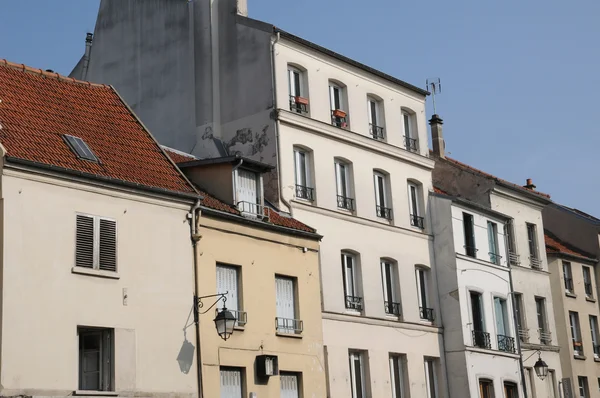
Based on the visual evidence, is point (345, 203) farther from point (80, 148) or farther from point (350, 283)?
point (80, 148)

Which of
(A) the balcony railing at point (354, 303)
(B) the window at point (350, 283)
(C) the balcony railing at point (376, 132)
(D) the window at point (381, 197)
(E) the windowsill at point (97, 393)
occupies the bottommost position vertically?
(E) the windowsill at point (97, 393)

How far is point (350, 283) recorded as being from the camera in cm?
3406

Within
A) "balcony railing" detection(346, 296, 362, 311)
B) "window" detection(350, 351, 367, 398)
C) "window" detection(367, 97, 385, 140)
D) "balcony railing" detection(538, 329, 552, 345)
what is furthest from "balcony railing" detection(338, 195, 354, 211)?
"balcony railing" detection(538, 329, 552, 345)

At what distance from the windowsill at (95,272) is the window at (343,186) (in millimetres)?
12505

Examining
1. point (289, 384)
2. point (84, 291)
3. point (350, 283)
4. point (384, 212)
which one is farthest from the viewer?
point (384, 212)

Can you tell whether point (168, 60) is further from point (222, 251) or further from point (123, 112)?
point (222, 251)

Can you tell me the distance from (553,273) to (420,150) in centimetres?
1217

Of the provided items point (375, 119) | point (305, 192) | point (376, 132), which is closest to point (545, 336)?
point (376, 132)

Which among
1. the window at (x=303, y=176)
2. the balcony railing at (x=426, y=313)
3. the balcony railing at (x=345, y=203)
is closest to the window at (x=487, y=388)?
the balcony railing at (x=426, y=313)

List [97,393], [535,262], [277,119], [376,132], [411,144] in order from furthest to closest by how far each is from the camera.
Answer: [535,262], [411,144], [376,132], [277,119], [97,393]

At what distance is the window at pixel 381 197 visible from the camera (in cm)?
3641

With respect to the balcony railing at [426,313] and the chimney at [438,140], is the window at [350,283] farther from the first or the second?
the chimney at [438,140]

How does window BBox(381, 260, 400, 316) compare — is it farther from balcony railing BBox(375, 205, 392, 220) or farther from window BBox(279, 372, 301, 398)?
window BBox(279, 372, 301, 398)

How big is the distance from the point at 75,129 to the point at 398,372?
49.4ft
